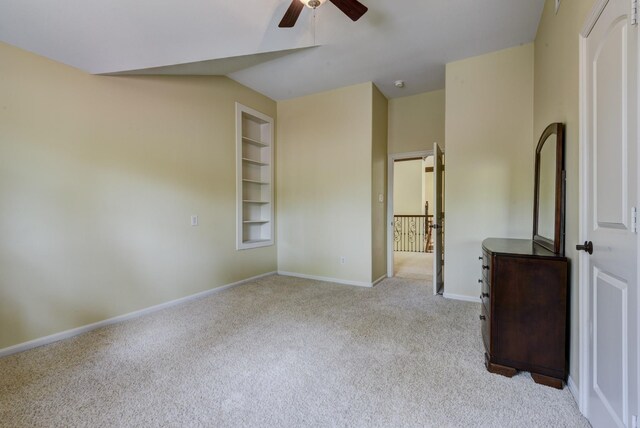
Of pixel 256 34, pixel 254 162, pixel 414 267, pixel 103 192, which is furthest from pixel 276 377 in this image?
pixel 414 267

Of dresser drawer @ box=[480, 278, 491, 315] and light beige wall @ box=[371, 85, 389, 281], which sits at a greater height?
light beige wall @ box=[371, 85, 389, 281]

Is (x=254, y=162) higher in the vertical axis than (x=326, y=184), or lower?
higher

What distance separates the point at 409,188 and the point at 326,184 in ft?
22.6

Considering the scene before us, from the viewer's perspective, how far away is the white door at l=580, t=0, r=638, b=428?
44.5 inches

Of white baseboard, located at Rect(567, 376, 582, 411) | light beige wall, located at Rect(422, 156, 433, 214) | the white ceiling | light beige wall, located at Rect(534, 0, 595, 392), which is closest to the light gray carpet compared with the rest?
white baseboard, located at Rect(567, 376, 582, 411)

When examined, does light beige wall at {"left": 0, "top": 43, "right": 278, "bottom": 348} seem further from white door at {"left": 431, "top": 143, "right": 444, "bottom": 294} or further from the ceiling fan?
white door at {"left": 431, "top": 143, "right": 444, "bottom": 294}

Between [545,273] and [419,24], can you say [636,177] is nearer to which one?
[545,273]

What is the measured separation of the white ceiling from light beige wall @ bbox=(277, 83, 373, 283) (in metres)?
0.76

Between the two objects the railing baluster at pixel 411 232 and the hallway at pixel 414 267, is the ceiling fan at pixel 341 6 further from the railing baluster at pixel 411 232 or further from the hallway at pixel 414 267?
the railing baluster at pixel 411 232

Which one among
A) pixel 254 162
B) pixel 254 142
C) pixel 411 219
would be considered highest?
pixel 254 142

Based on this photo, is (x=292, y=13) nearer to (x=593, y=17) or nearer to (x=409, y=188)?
(x=593, y=17)

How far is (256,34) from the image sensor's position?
114 inches

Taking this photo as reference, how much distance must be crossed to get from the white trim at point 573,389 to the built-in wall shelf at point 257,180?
3.74m

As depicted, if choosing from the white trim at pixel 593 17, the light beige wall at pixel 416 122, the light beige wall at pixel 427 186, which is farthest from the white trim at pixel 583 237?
the light beige wall at pixel 427 186
